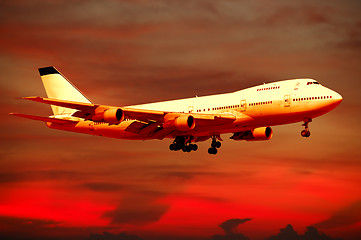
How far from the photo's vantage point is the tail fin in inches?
2672

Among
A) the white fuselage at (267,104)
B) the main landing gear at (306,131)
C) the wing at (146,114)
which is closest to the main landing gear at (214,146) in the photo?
the white fuselage at (267,104)

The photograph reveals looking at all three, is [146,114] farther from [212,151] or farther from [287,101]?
[287,101]

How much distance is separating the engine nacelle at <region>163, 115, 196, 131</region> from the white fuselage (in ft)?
5.45

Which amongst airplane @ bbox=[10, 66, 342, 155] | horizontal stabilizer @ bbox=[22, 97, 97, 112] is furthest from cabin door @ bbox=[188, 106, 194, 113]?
horizontal stabilizer @ bbox=[22, 97, 97, 112]

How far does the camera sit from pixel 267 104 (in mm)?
52438

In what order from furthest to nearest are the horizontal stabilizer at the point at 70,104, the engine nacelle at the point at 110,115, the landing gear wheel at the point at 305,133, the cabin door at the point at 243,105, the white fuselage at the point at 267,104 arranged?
the cabin door at the point at 243,105
the landing gear wheel at the point at 305,133
the engine nacelle at the point at 110,115
the white fuselage at the point at 267,104
the horizontal stabilizer at the point at 70,104

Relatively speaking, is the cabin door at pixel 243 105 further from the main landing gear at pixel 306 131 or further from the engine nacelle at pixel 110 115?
the engine nacelle at pixel 110 115

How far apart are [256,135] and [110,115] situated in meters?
17.1

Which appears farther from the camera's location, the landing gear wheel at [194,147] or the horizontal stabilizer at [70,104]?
the landing gear wheel at [194,147]

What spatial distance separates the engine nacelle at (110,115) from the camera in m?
52.3

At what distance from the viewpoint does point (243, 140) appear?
62094 millimetres

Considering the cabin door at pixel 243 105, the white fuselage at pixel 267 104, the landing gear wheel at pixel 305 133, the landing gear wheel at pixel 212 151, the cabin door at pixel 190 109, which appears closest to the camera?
the white fuselage at pixel 267 104

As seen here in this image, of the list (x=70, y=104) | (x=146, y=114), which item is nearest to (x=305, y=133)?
(x=146, y=114)

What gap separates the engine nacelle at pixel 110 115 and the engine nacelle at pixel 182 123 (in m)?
4.71
